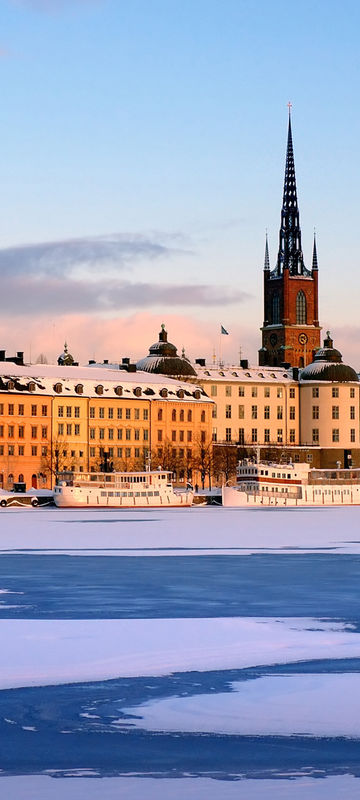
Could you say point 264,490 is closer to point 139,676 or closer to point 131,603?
point 131,603

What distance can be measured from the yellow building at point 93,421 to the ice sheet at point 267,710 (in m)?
142

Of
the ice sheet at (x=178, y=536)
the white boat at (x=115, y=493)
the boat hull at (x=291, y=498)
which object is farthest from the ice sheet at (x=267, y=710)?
the boat hull at (x=291, y=498)

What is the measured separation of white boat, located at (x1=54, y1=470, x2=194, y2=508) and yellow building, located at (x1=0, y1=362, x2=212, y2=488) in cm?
2413

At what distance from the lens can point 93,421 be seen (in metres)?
180

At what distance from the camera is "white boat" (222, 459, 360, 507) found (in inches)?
5458

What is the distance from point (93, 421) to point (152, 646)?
510 feet

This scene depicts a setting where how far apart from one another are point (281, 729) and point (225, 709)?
138cm

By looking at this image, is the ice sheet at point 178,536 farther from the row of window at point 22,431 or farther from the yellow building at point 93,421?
the yellow building at point 93,421

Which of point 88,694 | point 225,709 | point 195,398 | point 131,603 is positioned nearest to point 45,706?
point 88,694

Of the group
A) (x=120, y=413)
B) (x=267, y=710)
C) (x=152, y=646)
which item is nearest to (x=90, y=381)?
(x=120, y=413)

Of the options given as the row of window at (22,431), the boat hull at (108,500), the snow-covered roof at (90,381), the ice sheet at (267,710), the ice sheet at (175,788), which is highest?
the snow-covered roof at (90,381)

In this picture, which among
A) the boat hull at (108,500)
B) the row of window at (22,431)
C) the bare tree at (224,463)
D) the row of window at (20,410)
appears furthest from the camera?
the bare tree at (224,463)

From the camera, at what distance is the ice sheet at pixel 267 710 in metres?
18.2

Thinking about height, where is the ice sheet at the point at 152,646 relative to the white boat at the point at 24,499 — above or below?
below
